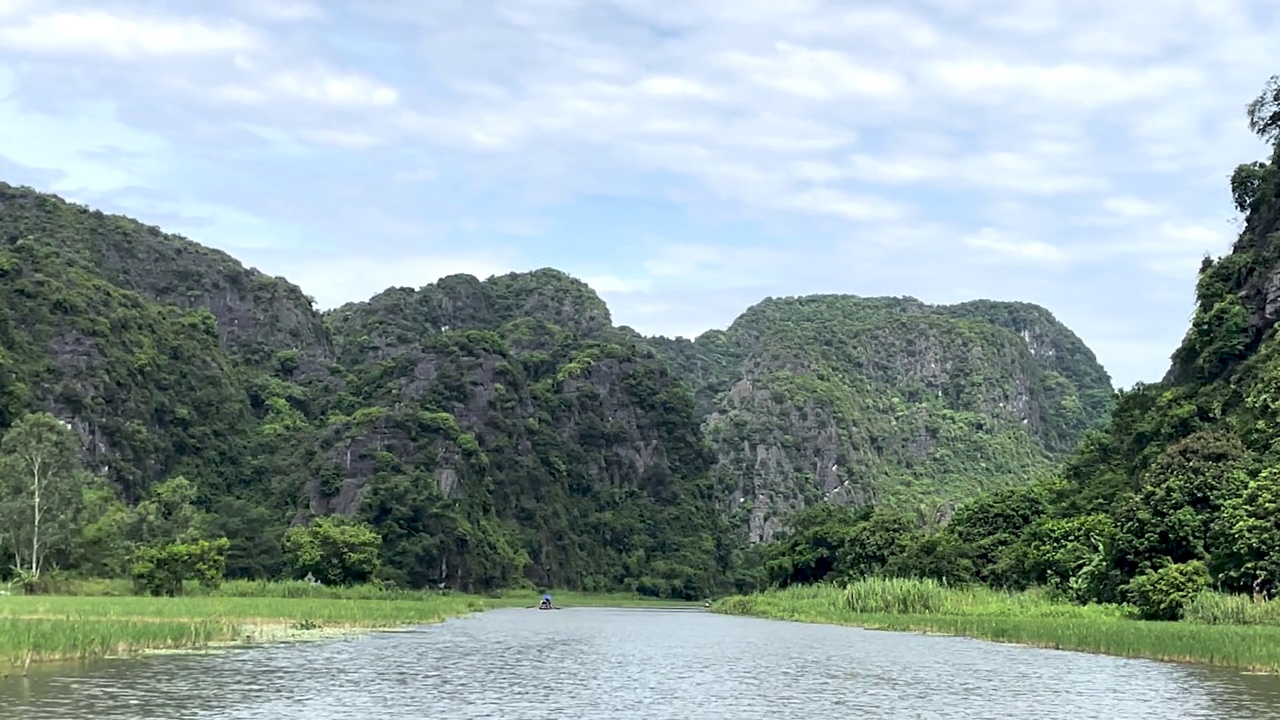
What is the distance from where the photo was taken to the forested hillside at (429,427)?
9625cm

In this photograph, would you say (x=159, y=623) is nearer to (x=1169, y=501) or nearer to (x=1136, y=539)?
(x=1136, y=539)

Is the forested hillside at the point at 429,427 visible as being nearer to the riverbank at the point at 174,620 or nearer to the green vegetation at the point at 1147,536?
the riverbank at the point at 174,620

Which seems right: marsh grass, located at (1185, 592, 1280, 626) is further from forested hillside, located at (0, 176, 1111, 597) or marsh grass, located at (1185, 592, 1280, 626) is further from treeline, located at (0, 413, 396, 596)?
forested hillside, located at (0, 176, 1111, 597)

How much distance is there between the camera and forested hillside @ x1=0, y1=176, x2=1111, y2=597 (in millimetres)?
96250

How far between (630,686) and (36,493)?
51.9m

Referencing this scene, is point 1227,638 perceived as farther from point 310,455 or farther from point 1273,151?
point 310,455

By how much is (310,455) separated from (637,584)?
115 feet

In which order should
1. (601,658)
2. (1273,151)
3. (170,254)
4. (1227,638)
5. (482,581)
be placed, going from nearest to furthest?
(1227,638) → (601,658) → (1273,151) → (482,581) → (170,254)

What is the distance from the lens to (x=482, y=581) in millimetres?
109438

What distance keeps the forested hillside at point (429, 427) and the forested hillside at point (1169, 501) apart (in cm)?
3336

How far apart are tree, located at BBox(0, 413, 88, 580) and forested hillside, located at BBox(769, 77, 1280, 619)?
44.9 meters

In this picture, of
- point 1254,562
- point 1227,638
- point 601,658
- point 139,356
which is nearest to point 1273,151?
point 1254,562

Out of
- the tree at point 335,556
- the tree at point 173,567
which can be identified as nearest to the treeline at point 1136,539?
the tree at point 335,556

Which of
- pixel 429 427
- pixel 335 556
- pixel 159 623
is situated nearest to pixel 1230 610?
pixel 159 623
